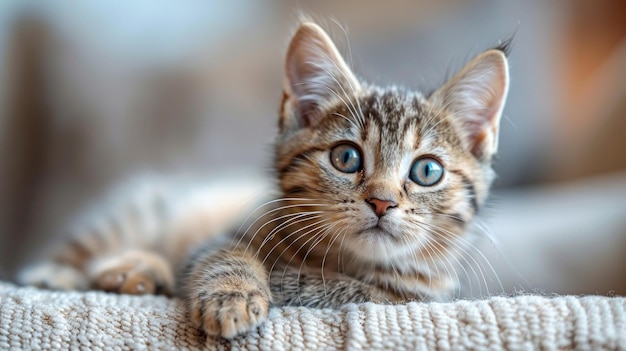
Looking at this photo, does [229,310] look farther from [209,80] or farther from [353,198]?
[209,80]

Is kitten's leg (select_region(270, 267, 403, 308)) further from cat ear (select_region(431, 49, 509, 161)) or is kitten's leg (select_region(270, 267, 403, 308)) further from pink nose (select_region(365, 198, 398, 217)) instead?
cat ear (select_region(431, 49, 509, 161))

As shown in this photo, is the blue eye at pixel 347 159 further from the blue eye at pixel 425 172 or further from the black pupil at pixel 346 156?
the blue eye at pixel 425 172

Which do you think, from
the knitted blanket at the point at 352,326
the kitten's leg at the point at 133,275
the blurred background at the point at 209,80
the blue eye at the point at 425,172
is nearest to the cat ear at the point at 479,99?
the blue eye at the point at 425,172

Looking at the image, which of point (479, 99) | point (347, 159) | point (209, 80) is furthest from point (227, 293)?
point (209, 80)

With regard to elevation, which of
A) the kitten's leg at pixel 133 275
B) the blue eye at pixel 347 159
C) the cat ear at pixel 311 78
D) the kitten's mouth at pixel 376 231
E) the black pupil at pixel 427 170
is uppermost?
the cat ear at pixel 311 78

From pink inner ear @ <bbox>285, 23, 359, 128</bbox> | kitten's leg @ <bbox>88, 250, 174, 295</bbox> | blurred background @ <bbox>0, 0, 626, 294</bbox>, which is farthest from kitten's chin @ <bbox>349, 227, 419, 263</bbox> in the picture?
blurred background @ <bbox>0, 0, 626, 294</bbox>

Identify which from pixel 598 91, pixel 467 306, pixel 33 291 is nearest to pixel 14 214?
pixel 33 291

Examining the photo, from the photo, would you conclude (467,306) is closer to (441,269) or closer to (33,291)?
(441,269)
